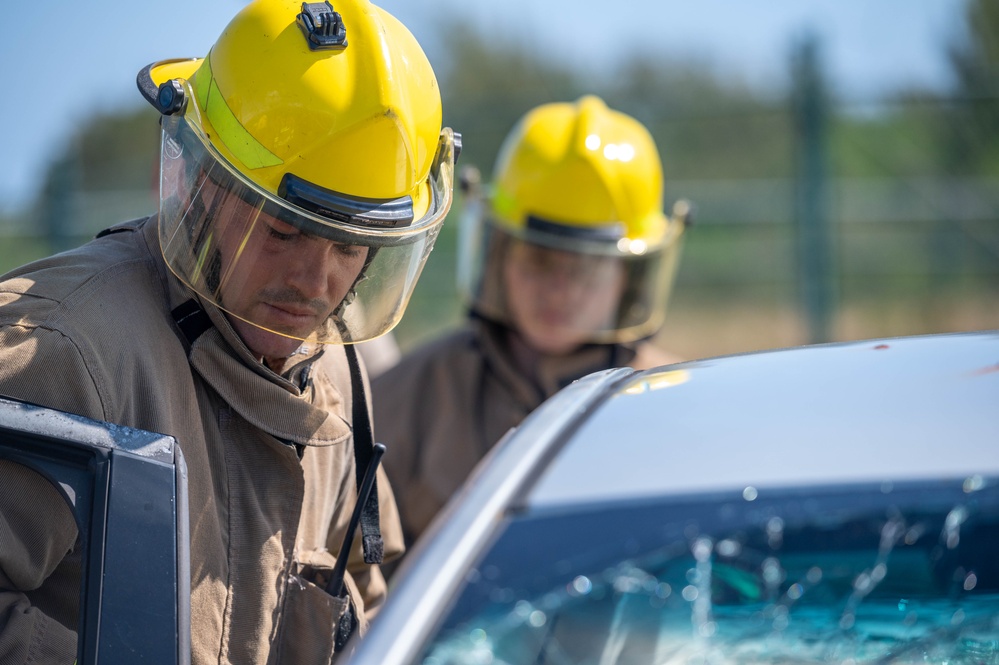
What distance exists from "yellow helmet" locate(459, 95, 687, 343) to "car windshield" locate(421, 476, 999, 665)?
2.21 metres

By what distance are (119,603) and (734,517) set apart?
2.39 feet

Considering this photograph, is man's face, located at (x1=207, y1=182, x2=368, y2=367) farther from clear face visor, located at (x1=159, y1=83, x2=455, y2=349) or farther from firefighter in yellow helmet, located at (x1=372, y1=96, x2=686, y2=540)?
firefighter in yellow helmet, located at (x1=372, y1=96, x2=686, y2=540)

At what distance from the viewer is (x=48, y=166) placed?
946 centimetres

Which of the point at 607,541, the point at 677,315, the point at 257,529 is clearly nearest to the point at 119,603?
the point at 257,529

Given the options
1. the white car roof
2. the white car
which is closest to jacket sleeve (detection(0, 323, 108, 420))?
the white car

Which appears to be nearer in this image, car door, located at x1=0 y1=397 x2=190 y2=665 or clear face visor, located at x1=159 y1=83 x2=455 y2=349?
car door, located at x1=0 y1=397 x2=190 y2=665

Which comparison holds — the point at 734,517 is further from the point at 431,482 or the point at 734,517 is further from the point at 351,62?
the point at 431,482

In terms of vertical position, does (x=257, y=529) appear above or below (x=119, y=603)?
Result: below

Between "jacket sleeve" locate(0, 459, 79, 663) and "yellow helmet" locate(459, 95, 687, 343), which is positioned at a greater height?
"jacket sleeve" locate(0, 459, 79, 663)

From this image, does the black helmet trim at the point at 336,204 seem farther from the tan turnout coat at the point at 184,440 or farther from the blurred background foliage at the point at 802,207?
the blurred background foliage at the point at 802,207

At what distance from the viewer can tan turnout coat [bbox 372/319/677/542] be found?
3195 mm

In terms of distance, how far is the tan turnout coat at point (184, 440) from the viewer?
4.65 feet

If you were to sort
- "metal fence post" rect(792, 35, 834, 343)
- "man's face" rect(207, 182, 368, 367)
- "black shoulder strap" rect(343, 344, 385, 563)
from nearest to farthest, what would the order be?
1. "man's face" rect(207, 182, 368, 367)
2. "black shoulder strap" rect(343, 344, 385, 563)
3. "metal fence post" rect(792, 35, 834, 343)

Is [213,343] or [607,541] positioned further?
[213,343]
